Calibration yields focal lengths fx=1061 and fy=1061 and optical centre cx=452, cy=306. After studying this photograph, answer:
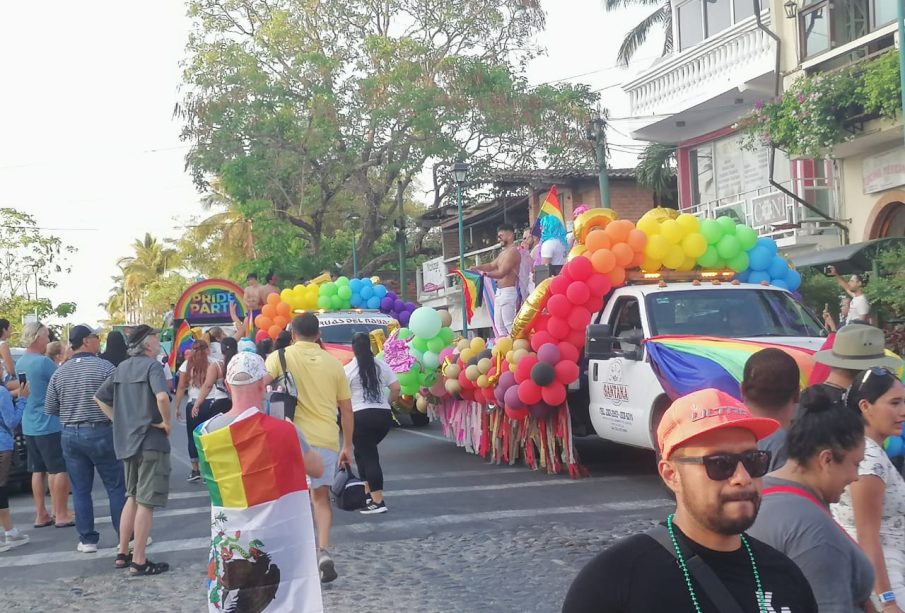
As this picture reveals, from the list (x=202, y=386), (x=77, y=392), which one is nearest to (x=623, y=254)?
(x=202, y=386)

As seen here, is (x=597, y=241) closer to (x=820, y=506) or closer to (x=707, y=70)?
(x=820, y=506)

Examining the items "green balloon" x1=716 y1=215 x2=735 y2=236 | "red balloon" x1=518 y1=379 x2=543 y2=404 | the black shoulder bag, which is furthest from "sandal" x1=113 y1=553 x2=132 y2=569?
"green balloon" x1=716 y1=215 x2=735 y2=236

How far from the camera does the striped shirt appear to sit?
28.0ft

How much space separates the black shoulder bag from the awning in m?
17.1

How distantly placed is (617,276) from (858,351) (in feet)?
20.8

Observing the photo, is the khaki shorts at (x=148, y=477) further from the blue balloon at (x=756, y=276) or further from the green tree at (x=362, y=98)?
the green tree at (x=362, y=98)

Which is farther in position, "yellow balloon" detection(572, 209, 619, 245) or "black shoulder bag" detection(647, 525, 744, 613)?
"yellow balloon" detection(572, 209, 619, 245)

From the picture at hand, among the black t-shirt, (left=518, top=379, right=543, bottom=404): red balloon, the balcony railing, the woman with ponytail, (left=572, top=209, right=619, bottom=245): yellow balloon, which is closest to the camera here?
the black t-shirt

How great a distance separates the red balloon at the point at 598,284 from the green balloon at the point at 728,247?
4.21 ft

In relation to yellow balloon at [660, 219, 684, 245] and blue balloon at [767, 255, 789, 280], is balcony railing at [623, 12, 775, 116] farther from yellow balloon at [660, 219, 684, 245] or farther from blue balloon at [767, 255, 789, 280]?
yellow balloon at [660, 219, 684, 245]

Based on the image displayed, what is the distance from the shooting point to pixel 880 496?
11.9 ft

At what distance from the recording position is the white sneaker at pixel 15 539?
931cm

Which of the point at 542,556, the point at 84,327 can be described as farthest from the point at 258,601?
the point at 84,327

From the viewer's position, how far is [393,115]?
2955 cm
